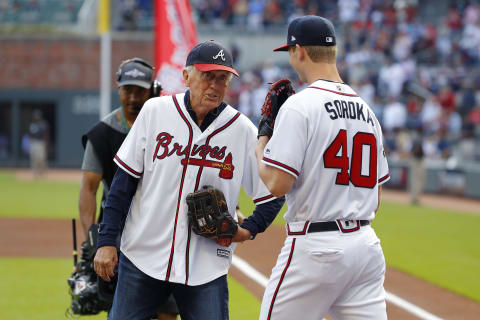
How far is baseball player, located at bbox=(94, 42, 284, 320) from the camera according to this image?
4.00 m

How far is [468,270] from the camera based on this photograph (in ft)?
32.8

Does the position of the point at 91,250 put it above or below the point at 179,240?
below

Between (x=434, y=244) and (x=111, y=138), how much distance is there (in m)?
8.26

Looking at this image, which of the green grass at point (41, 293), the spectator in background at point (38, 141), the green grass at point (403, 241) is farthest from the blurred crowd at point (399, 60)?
the green grass at point (41, 293)

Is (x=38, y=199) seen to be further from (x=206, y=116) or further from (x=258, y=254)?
(x=206, y=116)

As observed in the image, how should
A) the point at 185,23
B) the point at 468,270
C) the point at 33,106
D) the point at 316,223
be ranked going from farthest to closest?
the point at 33,106
the point at 185,23
the point at 468,270
the point at 316,223

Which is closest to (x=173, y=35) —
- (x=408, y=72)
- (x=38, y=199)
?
(x=38, y=199)

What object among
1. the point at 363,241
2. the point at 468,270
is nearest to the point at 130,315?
the point at 363,241

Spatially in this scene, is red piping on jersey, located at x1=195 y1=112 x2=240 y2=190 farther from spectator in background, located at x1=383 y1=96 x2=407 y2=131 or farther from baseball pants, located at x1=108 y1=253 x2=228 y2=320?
spectator in background, located at x1=383 y1=96 x2=407 y2=131

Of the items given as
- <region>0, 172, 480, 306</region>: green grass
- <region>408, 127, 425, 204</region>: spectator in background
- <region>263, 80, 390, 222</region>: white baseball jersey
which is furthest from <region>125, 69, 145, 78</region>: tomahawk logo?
<region>408, 127, 425, 204</region>: spectator in background

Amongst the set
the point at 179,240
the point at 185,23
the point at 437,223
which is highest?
the point at 185,23

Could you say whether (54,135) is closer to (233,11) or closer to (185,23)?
(233,11)

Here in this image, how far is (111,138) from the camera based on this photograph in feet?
17.2

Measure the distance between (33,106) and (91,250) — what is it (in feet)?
87.1
